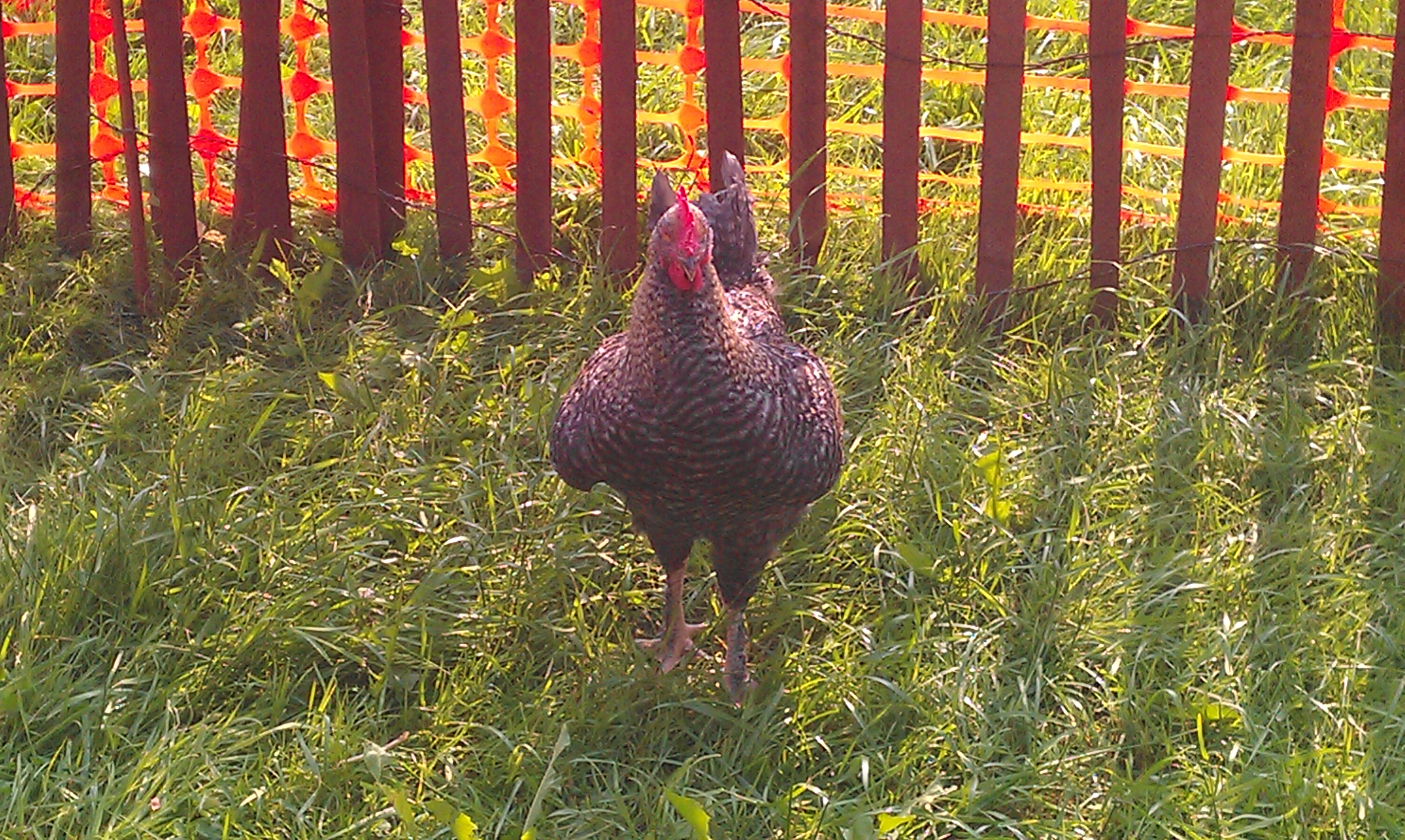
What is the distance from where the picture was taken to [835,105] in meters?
5.75

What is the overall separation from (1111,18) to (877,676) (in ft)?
6.60

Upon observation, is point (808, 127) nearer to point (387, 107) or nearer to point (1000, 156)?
point (1000, 156)

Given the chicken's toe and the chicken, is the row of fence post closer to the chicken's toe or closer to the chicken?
the chicken

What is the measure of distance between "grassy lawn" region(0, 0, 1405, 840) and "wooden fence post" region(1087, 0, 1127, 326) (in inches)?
3.3

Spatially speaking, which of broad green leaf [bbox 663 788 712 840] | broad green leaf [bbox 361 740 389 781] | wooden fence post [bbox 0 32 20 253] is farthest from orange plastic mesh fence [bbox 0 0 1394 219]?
broad green leaf [bbox 663 788 712 840]

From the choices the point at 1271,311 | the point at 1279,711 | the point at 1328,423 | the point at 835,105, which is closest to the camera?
the point at 1279,711

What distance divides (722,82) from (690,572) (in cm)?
150

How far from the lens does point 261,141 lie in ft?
15.5

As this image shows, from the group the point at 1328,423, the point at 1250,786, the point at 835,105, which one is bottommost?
the point at 1250,786

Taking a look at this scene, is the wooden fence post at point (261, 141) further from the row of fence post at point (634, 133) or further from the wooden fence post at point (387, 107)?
the wooden fence post at point (387, 107)

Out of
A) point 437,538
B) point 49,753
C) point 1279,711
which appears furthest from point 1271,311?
point 49,753

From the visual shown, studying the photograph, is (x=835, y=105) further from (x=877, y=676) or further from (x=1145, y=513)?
(x=877, y=676)

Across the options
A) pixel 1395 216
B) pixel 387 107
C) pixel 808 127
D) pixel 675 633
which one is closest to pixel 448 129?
pixel 387 107

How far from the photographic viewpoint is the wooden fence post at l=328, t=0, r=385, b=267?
4.57 m
